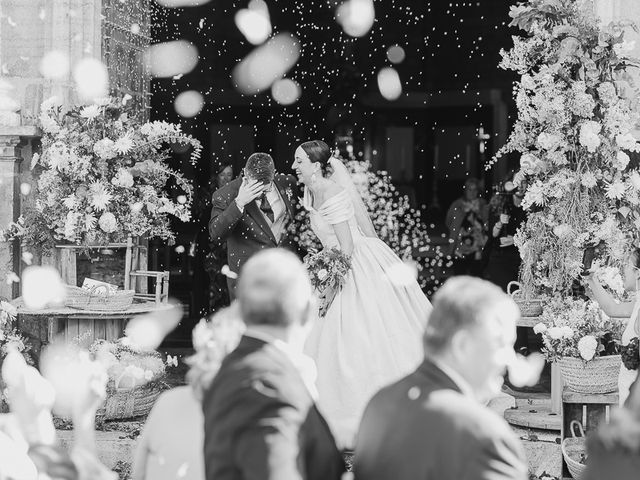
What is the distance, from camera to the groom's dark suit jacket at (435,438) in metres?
2.13

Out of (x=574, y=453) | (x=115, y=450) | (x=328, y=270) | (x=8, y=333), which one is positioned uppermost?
(x=328, y=270)

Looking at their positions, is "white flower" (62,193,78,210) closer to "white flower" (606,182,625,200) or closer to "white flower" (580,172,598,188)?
"white flower" (580,172,598,188)

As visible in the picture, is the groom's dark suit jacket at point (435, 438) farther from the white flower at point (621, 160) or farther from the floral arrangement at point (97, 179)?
the floral arrangement at point (97, 179)

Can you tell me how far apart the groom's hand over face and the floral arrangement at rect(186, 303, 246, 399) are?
11.4 ft

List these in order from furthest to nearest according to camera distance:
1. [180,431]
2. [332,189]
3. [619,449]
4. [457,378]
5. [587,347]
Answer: [332,189], [587,347], [180,431], [457,378], [619,449]

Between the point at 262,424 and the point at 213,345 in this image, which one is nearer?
the point at 262,424

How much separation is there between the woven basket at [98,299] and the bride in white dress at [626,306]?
101 inches

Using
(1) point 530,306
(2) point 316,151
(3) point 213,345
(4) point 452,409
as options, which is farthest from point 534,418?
(4) point 452,409

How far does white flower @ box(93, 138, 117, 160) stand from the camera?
584cm

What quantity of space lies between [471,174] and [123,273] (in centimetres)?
865

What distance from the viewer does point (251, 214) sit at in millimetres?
6430

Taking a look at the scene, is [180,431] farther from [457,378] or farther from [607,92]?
[607,92]

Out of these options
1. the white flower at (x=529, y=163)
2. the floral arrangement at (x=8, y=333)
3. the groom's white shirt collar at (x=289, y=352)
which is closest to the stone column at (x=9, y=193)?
the floral arrangement at (x=8, y=333)

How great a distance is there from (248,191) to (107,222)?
86 cm
